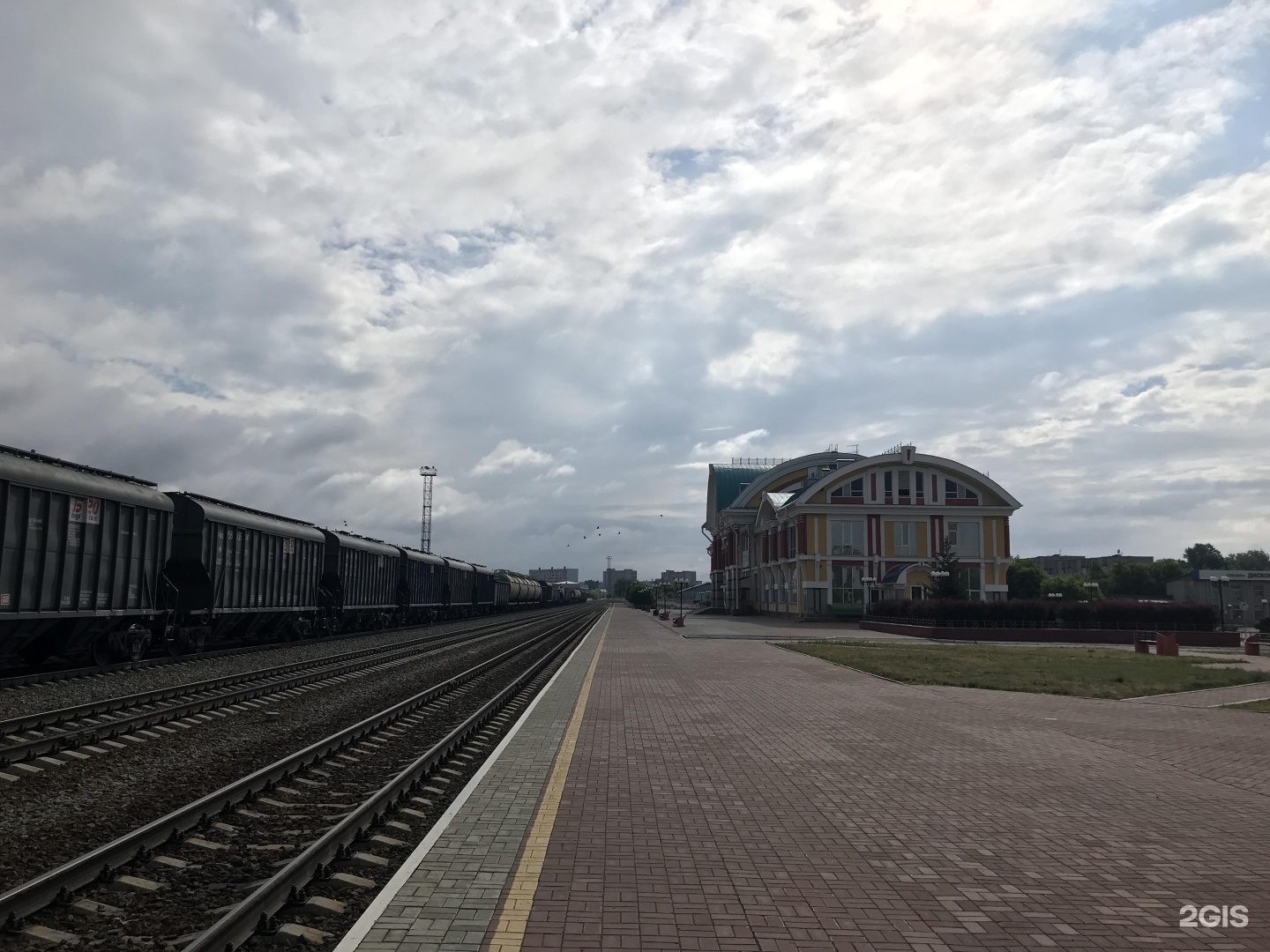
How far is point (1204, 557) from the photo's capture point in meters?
144

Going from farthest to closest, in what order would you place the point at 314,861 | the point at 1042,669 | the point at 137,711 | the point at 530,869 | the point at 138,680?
the point at 1042,669
the point at 138,680
the point at 137,711
the point at 314,861
the point at 530,869

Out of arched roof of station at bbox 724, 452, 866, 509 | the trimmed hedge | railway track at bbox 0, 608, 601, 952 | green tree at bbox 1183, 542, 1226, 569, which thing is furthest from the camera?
green tree at bbox 1183, 542, 1226, 569

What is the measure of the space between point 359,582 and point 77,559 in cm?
2020

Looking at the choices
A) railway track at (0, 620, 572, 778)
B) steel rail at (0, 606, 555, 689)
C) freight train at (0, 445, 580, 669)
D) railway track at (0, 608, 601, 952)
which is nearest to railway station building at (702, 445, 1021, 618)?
freight train at (0, 445, 580, 669)

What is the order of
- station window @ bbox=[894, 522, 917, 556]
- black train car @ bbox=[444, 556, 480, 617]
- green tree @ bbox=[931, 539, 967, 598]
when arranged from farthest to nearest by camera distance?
station window @ bbox=[894, 522, 917, 556] < black train car @ bbox=[444, 556, 480, 617] < green tree @ bbox=[931, 539, 967, 598]

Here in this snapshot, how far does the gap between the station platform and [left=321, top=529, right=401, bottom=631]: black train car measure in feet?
74.8

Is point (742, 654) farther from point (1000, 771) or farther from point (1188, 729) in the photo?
point (1000, 771)

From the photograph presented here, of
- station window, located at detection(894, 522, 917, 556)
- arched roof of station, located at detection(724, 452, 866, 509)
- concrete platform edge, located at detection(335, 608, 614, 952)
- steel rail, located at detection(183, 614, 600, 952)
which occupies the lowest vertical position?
steel rail, located at detection(183, 614, 600, 952)

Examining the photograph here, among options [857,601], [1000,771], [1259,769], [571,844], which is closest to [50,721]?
[571,844]

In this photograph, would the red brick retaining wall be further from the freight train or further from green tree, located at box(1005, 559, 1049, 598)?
green tree, located at box(1005, 559, 1049, 598)

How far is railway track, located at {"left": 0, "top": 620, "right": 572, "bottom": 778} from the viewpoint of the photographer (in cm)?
1038

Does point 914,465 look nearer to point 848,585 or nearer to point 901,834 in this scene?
point 848,585

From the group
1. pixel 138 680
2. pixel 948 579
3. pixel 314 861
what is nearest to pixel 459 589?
pixel 948 579

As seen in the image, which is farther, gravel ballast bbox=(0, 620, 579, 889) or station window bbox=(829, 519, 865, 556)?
station window bbox=(829, 519, 865, 556)
